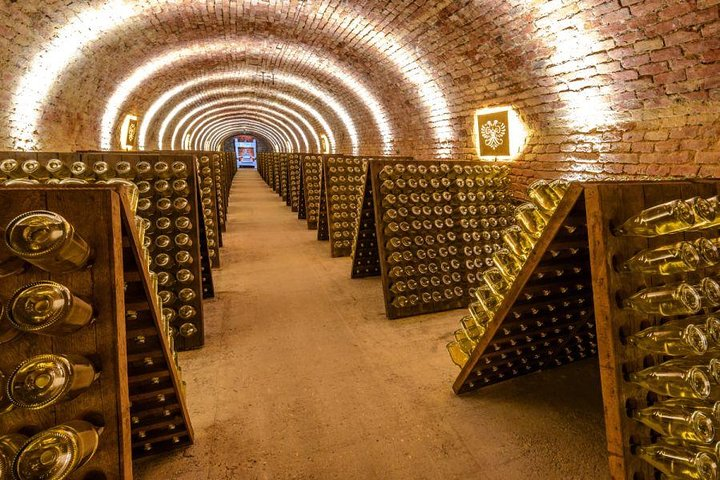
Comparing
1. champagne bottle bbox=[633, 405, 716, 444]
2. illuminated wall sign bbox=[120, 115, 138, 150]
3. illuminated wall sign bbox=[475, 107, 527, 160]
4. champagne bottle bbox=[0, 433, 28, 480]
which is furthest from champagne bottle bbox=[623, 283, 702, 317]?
illuminated wall sign bbox=[120, 115, 138, 150]

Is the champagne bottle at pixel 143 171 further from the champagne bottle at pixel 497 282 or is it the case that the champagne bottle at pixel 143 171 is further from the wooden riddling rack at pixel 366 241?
the champagne bottle at pixel 497 282

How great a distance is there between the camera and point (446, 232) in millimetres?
4379

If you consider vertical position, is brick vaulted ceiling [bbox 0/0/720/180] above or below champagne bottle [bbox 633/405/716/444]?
above

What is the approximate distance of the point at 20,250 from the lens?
1008mm

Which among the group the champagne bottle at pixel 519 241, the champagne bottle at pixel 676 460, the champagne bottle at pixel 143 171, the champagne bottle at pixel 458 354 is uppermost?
the champagne bottle at pixel 143 171

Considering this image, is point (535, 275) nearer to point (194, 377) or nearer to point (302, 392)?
point (302, 392)

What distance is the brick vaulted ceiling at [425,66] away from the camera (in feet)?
12.7

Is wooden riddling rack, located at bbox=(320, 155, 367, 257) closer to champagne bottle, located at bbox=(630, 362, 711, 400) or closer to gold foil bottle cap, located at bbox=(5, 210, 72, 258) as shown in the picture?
champagne bottle, located at bbox=(630, 362, 711, 400)

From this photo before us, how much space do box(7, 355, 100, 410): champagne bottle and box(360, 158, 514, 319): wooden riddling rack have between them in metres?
3.16

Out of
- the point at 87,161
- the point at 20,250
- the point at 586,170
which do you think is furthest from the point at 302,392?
the point at 586,170

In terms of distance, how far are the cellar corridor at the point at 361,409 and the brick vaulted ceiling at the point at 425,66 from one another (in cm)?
271

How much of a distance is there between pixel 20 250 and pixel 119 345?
0.38 meters

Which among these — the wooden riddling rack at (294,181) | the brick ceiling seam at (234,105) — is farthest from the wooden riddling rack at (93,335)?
the brick ceiling seam at (234,105)

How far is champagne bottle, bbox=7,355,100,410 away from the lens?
100 centimetres
